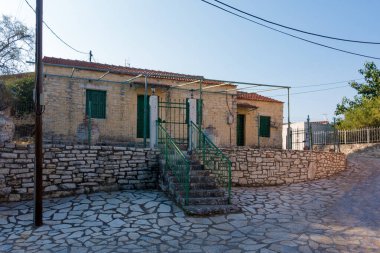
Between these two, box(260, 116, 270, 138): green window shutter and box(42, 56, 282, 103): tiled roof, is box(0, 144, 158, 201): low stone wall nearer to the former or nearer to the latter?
box(42, 56, 282, 103): tiled roof

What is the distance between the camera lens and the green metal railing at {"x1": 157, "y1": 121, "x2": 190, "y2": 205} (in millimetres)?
7367

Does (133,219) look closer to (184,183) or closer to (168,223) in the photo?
(168,223)

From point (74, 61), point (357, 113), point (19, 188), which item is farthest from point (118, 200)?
point (357, 113)

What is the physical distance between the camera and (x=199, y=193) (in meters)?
7.66

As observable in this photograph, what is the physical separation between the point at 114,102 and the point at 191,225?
8.42 meters

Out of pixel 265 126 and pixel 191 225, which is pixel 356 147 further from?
pixel 191 225

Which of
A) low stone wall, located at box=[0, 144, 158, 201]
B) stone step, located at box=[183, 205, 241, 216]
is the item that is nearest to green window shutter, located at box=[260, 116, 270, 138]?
low stone wall, located at box=[0, 144, 158, 201]

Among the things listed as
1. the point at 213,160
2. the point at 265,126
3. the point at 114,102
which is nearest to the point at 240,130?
the point at 265,126

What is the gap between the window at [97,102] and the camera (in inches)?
529

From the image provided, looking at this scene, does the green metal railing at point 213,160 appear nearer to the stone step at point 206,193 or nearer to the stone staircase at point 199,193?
the stone staircase at point 199,193

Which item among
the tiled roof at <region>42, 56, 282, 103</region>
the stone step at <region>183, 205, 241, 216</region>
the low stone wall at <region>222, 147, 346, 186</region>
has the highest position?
the tiled roof at <region>42, 56, 282, 103</region>

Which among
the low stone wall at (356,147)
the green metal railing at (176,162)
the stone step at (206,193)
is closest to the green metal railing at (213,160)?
the stone step at (206,193)

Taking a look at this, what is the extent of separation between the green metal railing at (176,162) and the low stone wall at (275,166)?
5.81 feet

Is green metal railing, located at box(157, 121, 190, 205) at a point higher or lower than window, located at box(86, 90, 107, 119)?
lower
